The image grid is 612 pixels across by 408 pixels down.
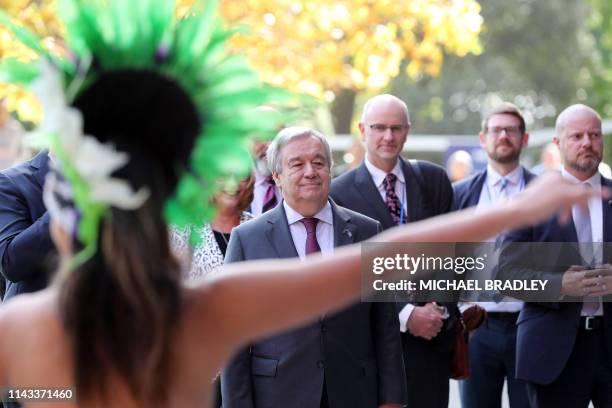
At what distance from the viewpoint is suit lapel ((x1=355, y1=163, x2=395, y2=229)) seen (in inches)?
281

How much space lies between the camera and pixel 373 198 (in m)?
7.17

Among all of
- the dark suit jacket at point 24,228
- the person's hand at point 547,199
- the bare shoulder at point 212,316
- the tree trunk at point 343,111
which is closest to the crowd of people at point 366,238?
the dark suit jacket at point 24,228

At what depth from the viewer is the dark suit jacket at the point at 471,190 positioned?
824 centimetres

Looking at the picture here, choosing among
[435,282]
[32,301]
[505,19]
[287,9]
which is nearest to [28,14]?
[287,9]

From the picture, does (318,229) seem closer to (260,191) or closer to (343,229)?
(343,229)

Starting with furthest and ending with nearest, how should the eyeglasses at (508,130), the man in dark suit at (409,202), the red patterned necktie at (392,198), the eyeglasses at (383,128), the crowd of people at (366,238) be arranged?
the eyeglasses at (508,130) < the eyeglasses at (383,128) < the red patterned necktie at (392,198) < the man in dark suit at (409,202) < the crowd of people at (366,238)

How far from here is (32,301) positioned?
285cm

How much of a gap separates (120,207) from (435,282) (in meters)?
4.84

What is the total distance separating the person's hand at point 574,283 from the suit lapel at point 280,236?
67.1 inches

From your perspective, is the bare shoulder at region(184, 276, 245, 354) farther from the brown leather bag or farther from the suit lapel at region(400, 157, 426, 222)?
the brown leather bag

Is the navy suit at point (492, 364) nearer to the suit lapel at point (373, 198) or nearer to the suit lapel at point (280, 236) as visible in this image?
the suit lapel at point (373, 198)

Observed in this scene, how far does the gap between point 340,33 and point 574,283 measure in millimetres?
8406

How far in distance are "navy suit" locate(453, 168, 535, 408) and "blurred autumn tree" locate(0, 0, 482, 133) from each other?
236 inches

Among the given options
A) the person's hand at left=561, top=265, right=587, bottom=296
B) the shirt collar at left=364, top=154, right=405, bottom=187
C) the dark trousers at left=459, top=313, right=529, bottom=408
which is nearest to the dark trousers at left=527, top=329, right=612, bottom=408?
the person's hand at left=561, top=265, right=587, bottom=296
